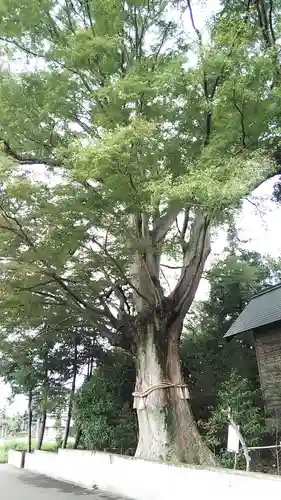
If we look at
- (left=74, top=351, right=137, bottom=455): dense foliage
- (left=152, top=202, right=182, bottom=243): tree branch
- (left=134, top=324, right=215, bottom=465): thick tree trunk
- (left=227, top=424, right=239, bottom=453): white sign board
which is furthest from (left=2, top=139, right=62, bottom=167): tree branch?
(left=74, top=351, right=137, bottom=455): dense foliage

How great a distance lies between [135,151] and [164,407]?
16.7ft

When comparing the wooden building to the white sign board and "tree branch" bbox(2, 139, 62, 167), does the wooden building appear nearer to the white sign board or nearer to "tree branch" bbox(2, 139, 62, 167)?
the white sign board

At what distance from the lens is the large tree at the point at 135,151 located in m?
7.06

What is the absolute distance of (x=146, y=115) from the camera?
25.8 ft

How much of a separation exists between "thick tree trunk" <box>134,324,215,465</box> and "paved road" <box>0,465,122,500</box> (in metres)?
1.28

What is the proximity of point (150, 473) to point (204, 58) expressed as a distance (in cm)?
671

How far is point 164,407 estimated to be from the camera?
9117 mm

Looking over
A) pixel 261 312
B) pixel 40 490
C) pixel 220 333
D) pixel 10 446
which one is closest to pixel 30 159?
pixel 40 490

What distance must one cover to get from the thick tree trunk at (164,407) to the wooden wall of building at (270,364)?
357 cm

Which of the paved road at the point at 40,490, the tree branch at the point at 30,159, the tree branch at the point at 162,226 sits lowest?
the paved road at the point at 40,490

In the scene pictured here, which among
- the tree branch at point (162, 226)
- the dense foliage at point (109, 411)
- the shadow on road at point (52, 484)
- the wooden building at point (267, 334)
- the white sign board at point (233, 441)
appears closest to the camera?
the white sign board at point (233, 441)

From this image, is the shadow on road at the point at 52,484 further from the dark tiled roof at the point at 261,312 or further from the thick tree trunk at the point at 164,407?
the dark tiled roof at the point at 261,312

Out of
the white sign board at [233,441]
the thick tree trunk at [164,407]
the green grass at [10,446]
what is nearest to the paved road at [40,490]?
the thick tree trunk at [164,407]

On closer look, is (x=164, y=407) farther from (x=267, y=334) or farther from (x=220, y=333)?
(x=220, y=333)
